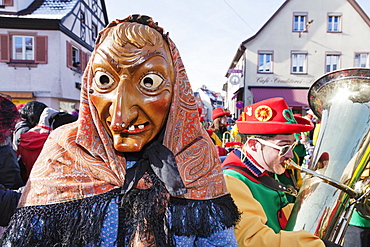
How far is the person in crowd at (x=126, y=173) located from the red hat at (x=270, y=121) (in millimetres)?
900

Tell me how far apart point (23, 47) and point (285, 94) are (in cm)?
1385

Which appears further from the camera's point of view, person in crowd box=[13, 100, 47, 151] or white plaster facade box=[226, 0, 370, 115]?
white plaster facade box=[226, 0, 370, 115]

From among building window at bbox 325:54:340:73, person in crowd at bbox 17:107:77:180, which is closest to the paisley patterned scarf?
person in crowd at bbox 17:107:77:180

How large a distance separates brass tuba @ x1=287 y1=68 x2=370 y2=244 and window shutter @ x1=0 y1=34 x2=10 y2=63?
12.9 metres

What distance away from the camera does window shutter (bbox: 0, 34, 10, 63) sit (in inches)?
454

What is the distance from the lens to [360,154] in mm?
1809

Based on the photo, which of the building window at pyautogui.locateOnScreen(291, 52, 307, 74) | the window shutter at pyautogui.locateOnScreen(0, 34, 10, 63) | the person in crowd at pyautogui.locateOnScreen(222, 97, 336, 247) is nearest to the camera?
the person in crowd at pyautogui.locateOnScreen(222, 97, 336, 247)

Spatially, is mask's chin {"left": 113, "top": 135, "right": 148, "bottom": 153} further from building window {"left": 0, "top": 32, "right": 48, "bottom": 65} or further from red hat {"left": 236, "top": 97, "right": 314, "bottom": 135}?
building window {"left": 0, "top": 32, "right": 48, "bottom": 65}

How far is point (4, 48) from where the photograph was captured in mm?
11562

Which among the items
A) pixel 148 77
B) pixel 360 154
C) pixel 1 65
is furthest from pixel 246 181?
pixel 1 65

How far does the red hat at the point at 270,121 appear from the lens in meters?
1.84

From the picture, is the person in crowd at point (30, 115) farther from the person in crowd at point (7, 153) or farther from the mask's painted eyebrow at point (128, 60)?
the mask's painted eyebrow at point (128, 60)

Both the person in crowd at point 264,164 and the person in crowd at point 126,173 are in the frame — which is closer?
the person in crowd at point 126,173

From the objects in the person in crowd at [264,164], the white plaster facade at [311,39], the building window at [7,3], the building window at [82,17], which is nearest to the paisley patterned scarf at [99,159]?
the person in crowd at [264,164]
